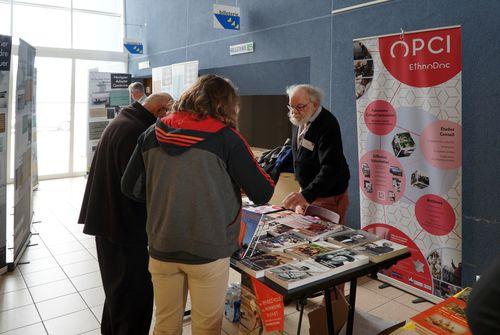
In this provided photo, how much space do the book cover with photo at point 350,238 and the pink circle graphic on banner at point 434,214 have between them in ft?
3.76

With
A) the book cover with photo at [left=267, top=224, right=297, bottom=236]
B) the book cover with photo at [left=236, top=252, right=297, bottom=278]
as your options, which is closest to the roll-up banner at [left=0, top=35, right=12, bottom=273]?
the book cover with photo at [left=267, top=224, right=297, bottom=236]

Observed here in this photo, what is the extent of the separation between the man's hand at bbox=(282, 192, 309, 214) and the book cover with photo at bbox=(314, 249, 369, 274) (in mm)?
690

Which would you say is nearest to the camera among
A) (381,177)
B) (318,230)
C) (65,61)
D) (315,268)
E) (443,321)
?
(443,321)

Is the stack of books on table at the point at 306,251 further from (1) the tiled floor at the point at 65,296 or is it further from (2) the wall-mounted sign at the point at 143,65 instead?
(2) the wall-mounted sign at the point at 143,65

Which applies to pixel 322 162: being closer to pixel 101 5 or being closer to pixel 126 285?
pixel 126 285

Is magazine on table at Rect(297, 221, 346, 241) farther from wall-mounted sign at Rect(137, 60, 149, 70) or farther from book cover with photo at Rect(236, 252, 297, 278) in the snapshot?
wall-mounted sign at Rect(137, 60, 149, 70)

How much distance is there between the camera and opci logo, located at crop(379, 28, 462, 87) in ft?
9.05

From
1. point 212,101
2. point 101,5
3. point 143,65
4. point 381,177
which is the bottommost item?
point 381,177

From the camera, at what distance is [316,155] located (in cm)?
271

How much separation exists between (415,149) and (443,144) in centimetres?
22

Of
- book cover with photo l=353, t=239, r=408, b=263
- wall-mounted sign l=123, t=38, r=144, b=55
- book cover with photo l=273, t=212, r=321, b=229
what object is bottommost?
book cover with photo l=353, t=239, r=408, b=263

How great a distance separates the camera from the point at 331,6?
3957 mm

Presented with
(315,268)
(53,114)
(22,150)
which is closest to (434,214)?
(315,268)

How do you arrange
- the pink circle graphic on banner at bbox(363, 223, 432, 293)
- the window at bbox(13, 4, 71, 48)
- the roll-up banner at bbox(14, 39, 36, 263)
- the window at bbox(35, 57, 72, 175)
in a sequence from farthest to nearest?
1. the window at bbox(35, 57, 72, 175)
2. the window at bbox(13, 4, 71, 48)
3. the roll-up banner at bbox(14, 39, 36, 263)
4. the pink circle graphic on banner at bbox(363, 223, 432, 293)
